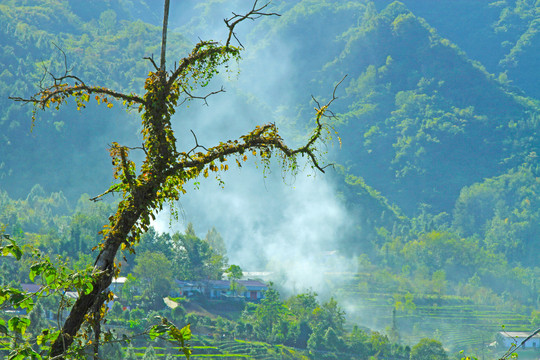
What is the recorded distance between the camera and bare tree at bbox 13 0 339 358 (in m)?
4.20

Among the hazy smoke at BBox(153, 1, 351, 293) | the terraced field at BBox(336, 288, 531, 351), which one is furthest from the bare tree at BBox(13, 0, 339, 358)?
the hazy smoke at BBox(153, 1, 351, 293)

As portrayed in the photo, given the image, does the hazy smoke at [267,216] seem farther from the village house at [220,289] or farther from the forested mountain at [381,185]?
the village house at [220,289]

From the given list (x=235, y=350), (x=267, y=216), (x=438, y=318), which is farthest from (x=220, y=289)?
(x=267, y=216)

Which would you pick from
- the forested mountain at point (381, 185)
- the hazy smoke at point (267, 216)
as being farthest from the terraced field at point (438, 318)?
the hazy smoke at point (267, 216)

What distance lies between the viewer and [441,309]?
102000 millimetres

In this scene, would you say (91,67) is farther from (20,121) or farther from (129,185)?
(129,185)

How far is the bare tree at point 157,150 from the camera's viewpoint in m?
4.20

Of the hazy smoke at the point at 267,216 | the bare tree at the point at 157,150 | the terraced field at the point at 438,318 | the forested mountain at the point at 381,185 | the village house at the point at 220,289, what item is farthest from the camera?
the hazy smoke at the point at 267,216

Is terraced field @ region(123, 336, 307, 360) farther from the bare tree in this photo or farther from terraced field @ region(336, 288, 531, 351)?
the bare tree

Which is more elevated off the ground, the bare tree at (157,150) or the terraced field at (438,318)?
the terraced field at (438,318)

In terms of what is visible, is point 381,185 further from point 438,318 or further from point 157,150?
point 157,150

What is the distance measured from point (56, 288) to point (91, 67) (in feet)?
585

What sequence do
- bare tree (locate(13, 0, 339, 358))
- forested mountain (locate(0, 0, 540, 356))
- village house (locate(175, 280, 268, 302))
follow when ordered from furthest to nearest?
forested mountain (locate(0, 0, 540, 356)) → village house (locate(175, 280, 268, 302)) → bare tree (locate(13, 0, 339, 358))

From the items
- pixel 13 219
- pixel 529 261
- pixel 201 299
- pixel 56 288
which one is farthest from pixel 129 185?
pixel 529 261
